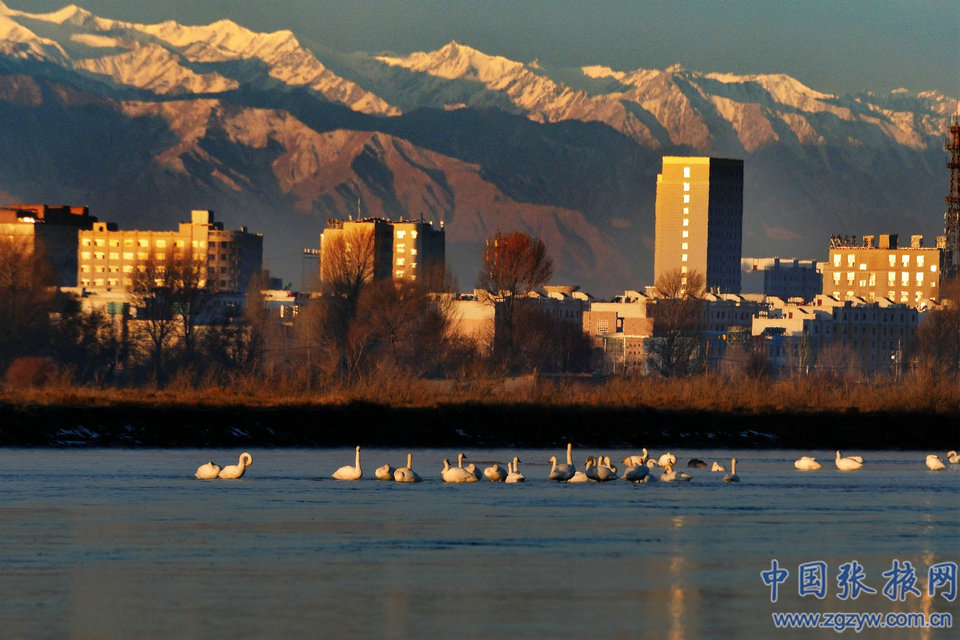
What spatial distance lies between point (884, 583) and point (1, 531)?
20589 mm

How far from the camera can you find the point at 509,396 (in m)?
111

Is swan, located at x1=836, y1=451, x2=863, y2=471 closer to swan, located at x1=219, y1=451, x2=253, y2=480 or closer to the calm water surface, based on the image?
the calm water surface

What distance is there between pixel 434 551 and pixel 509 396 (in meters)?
68.1

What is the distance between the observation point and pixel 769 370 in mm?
199375

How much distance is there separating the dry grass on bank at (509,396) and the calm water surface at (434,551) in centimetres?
2946

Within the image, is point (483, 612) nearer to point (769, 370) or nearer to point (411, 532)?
point (411, 532)

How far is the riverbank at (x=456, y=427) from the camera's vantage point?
8569 centimetres

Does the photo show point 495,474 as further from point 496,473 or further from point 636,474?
point 636,474

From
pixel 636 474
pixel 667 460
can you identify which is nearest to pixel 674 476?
→ pixel 636 474

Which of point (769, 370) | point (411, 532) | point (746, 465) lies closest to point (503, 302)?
point (769, 370)

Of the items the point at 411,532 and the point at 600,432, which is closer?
the point at 411,532

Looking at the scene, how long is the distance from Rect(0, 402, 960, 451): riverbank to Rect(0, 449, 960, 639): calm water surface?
17757mm

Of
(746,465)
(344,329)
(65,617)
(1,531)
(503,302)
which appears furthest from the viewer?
(503,302)

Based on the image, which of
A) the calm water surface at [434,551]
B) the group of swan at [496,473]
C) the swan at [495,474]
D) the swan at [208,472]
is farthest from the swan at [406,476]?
the swan at [208,472]
